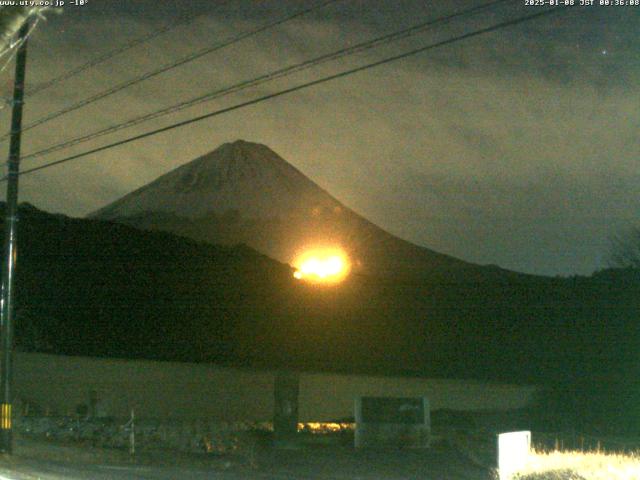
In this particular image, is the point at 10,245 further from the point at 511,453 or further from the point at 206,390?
→ the point at 206,390

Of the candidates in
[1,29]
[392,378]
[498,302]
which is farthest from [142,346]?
[1,29]

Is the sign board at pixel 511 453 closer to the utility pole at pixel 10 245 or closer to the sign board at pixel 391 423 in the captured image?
the sign board at pixel 391 423

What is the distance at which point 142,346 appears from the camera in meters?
35.9

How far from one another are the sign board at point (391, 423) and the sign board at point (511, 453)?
8306 millimetres

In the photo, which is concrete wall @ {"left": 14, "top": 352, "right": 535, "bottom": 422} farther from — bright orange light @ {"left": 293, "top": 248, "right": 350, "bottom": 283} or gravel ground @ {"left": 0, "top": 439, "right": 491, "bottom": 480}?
bright orange light @ {"left": 293, "top": 248, "right": 350, "bottom": 283}

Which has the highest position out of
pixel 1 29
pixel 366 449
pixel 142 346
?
pixel 1 29

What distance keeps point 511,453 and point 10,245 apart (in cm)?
1153

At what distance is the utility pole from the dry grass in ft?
35.8

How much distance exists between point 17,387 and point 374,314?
1554 centimetres

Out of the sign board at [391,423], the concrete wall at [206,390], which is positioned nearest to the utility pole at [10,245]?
the sign board at [391,423]

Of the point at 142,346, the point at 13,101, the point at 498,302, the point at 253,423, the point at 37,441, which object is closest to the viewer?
the point at 13,101

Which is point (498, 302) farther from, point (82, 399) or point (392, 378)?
point (82, 399)

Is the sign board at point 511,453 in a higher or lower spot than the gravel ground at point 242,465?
higher

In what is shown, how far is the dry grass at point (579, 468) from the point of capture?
14.4 m
